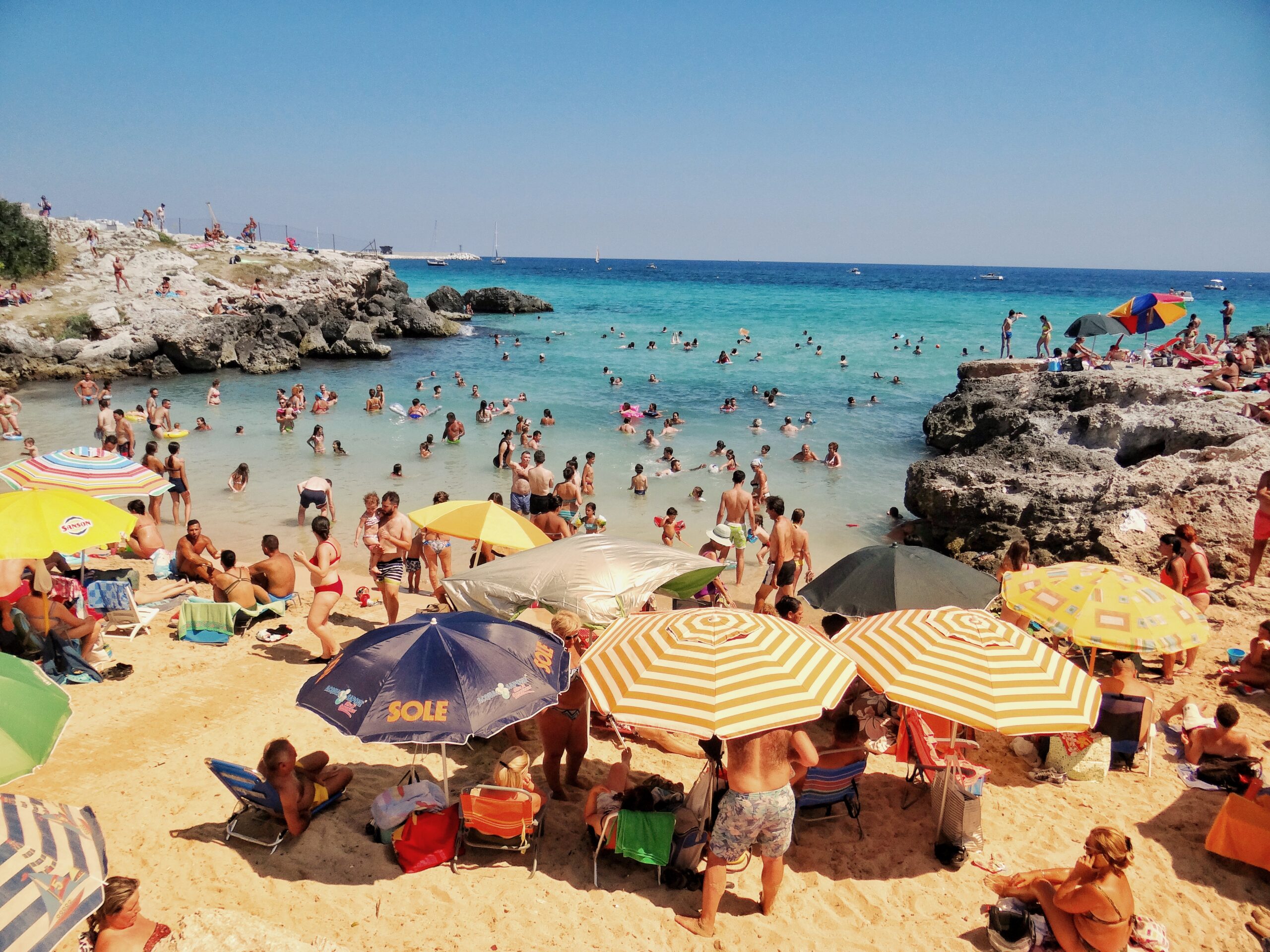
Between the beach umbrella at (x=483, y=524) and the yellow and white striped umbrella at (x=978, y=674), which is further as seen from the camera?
the beach umbrella at (x=483, y=524)

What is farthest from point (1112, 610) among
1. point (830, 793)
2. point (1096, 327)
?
point (1096, 327)

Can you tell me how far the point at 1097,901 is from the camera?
12.5ft

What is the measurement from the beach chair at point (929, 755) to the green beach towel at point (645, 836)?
1845mm

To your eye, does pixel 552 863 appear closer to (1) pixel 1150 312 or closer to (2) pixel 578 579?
(2) pixel 578 579

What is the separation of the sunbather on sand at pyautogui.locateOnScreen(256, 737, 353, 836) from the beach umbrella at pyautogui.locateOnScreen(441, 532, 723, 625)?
1605 mm

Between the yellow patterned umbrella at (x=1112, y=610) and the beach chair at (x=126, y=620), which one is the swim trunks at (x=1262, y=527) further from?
the beach chair at (x=126, y=620)

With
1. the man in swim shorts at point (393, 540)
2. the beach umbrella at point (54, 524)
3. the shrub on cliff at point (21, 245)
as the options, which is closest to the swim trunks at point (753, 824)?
the man in swim shorts at point (393, 540)

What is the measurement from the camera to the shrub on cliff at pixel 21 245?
2920 centimetres

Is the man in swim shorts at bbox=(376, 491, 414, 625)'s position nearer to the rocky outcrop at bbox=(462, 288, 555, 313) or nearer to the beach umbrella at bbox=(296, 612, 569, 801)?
the beach umbrella at bbox=(296, 612, 569, 801)

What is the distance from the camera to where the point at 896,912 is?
4473mm

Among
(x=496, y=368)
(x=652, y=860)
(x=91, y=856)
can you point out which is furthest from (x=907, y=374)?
(x=91, y=856)

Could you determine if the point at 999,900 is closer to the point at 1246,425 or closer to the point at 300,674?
the point at 300,674

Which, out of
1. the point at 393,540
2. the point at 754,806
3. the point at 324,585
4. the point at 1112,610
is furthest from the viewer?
the point at 393,540

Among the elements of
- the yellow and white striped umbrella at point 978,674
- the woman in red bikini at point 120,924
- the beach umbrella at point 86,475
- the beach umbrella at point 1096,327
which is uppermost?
the beach umbrella at point 1096,327
